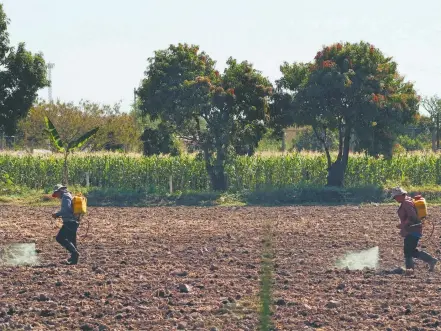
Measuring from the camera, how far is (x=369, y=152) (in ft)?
108

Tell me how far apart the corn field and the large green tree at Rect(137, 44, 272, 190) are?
4.01ft

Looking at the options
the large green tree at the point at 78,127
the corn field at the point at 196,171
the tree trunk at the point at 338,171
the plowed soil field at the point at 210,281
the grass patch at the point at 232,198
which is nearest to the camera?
the plowed soil field at the point at 210,281

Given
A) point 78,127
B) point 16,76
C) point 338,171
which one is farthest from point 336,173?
point 78,127

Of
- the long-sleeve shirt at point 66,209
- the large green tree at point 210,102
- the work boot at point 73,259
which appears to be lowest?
the work boot at point 73,259

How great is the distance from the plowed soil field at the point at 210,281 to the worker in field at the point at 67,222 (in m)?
0.31

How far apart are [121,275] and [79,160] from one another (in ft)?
79.0

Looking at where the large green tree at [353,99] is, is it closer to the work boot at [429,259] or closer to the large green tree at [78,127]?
the work boot at [429,259]

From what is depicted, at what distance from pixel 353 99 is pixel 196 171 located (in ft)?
23.1

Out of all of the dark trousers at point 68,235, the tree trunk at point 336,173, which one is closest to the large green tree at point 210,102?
the tree trunk at point 336,173

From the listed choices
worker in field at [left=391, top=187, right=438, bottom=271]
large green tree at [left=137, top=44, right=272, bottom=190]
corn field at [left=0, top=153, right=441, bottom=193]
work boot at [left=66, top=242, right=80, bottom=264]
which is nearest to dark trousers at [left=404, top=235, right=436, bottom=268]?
worker in field at [left=391, top=187, right=438, bottom=271]

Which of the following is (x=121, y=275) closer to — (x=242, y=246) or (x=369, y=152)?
(x=242, y=246)

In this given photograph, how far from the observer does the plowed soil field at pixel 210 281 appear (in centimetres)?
992

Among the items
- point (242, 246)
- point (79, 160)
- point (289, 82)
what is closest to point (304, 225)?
point (242, 246)

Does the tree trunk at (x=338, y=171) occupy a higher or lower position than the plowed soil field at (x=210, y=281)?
higher
